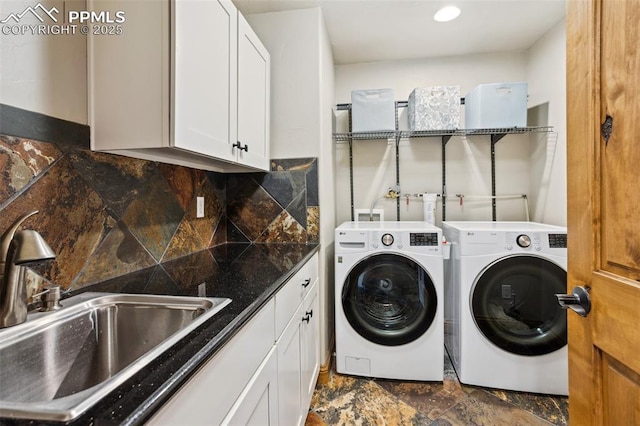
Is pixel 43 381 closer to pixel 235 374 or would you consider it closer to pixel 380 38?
pixel 235 374

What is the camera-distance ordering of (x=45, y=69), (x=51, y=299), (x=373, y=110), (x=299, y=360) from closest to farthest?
(x=51, y=299) → (x=45, y=69) → (x=299, y=360) → (x=373, y=110)

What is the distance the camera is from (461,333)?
75.6 inches

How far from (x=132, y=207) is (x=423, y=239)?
1609mm

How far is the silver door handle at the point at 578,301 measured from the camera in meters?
0.74

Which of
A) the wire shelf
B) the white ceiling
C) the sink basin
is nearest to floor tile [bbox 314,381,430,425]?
the sink basin

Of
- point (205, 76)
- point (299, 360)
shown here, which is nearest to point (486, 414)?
point (299, 360)

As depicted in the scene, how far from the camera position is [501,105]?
2266 mm

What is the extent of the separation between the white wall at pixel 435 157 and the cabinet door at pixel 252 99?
3.52 feet

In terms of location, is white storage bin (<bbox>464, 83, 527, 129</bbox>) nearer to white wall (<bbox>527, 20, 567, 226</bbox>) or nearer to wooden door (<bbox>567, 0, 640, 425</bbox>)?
white wall (<bbox>527, 20, 567, 226</bbox>)

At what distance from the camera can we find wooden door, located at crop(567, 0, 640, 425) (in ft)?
2.01

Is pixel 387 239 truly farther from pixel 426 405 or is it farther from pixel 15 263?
pixel 15 263

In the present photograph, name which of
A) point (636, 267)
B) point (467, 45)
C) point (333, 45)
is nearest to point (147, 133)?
point (636, 267)

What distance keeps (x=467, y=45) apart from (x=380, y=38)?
78 centimetres

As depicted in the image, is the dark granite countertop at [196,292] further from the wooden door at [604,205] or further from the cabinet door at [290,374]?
the wooden door at [604,205]
